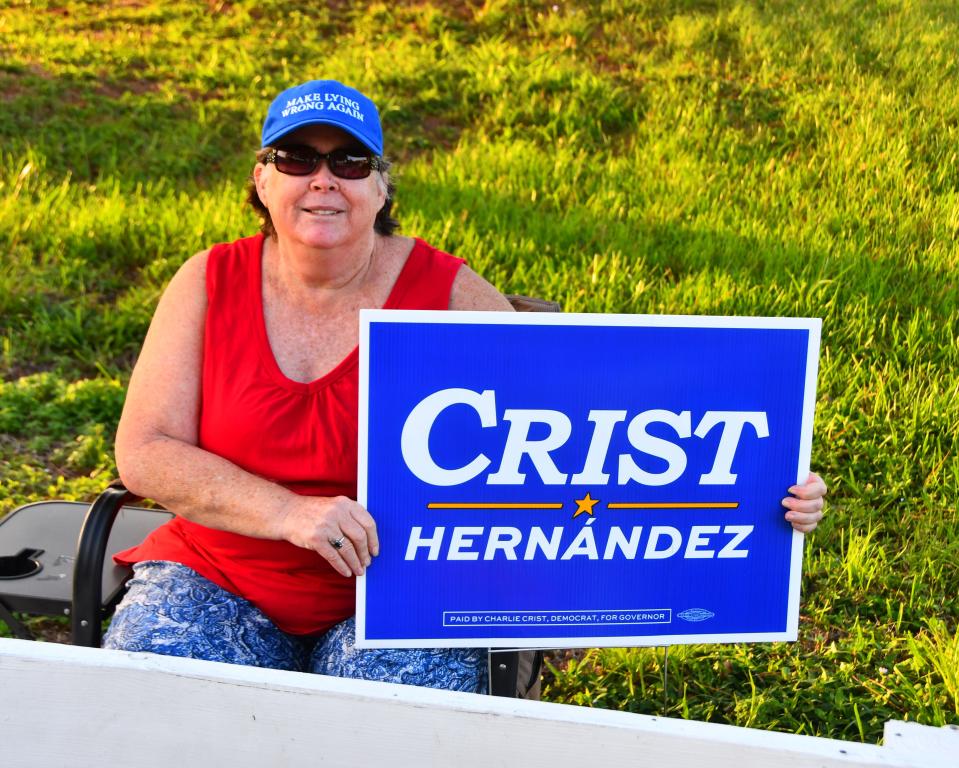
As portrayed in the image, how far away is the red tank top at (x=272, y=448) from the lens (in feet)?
8.18

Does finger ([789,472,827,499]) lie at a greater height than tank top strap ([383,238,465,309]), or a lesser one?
lesser

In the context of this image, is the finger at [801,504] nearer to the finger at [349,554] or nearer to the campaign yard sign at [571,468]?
the campaign yard sign at [571,468]

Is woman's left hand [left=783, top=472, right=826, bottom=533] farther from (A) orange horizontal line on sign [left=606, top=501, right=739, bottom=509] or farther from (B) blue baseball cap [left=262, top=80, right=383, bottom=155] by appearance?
(B) blue baseball cap [left=262, top=80, right=383, bottom=155]

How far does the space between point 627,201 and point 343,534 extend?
3.67m

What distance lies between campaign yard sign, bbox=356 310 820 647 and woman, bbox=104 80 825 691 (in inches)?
10.8

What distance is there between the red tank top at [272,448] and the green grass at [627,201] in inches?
36.9

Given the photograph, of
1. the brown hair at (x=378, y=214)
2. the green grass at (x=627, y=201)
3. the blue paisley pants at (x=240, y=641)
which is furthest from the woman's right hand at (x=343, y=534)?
the green grass at (x=627, y=201)

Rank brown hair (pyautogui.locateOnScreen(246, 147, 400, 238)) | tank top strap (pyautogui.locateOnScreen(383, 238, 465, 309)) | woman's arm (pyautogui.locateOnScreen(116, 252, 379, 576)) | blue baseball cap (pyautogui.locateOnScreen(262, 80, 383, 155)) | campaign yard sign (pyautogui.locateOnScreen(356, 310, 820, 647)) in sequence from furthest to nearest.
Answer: brown hair (pyautogui.locateOnScreen(246, 147, 400, 238)) < tank top strap (pyautogui.locateOnScreen(383, 238, 465, 309)) < blue baseball cap (pyautogui.locateOnScreen(262, 80, 383, 155)) < woman's arm (pyautogui.locateOnScreen(116, 252, 379, 576)) < campaign yard sign (pyautogui.locateOnScreen(356, 310, 820, 647))

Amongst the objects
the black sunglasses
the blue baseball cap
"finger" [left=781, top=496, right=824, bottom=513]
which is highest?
the blue baseball cap

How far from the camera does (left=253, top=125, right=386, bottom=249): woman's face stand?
8.44ft

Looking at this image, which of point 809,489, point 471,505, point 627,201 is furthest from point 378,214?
point 627,201

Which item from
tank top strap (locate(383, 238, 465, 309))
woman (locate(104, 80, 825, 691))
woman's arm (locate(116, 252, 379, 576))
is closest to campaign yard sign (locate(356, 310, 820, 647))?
woman's arm (locate(116, 252, 379, 576))

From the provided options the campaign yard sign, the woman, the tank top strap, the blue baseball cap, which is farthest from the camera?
the tank top strap

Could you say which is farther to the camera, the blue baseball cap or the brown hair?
the brown hair
